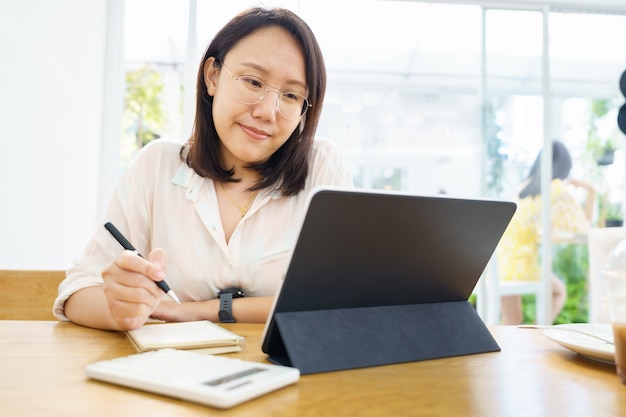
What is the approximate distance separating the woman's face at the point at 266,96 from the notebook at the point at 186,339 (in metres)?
0.65

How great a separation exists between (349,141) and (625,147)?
99.3 inches

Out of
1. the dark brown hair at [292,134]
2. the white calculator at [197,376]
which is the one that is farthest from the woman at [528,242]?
the white calculator at [197,376]

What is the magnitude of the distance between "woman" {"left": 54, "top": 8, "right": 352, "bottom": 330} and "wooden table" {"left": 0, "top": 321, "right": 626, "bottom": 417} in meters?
0.53

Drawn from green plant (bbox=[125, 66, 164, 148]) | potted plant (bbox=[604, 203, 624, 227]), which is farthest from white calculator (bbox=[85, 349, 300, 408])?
potted plant (bbox=[604, 203, 624, 227])

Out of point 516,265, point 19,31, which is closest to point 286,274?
point 19,31

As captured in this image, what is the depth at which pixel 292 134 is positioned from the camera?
5.18 ft

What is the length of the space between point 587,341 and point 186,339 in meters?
0.64

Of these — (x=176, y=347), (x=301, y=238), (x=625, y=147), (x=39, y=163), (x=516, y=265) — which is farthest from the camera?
(x=625, y=147)

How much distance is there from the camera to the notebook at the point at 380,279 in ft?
2.32

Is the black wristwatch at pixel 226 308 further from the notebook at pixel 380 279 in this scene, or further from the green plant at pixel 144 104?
the green plant at pixel 144 104

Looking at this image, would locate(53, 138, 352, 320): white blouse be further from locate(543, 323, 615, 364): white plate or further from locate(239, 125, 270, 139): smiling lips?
locate(543, 323, 615, 364): white plate

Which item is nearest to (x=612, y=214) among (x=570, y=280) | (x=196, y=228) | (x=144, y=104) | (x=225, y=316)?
(x=570, y=280)

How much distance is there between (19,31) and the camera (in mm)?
2309

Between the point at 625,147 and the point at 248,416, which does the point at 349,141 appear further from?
the point at 248,416
